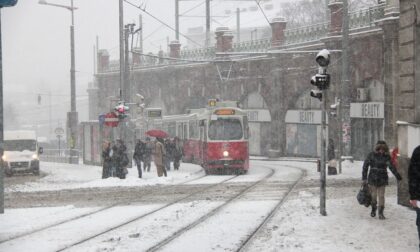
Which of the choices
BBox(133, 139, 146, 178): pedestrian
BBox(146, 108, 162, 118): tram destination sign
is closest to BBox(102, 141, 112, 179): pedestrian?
BBox(133, 139, 146, 178): pedestrian

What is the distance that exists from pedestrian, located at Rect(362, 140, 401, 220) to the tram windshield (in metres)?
14.5

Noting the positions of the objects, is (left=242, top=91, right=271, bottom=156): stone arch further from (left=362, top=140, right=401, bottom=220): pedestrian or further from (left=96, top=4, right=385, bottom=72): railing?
(left=362, top=140, right=401, bottom=220): pedestrian

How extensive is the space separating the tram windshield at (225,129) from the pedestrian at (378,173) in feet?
47.5

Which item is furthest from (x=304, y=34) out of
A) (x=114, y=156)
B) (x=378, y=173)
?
(x=378, y=173)

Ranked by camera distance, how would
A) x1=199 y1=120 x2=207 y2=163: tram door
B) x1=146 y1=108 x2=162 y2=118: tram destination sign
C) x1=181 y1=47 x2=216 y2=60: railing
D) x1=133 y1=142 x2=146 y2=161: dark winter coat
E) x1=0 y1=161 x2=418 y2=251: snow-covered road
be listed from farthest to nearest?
x1=181 y1=47 x2=216 y2=60: railing, x1=146 y1=108 x2=162 y2=118: tram destination sign, x1=199 y1=120 x2=207 y2=163: tram door, x1=133 y1=142 x2=146 y2=161: dark winter coat, x1=0 y1=161 x2=418 y2=251: snow-covered road

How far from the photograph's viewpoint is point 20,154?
106 ft

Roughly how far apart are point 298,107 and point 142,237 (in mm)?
33298

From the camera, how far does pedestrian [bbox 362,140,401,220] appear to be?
1302 centimetres

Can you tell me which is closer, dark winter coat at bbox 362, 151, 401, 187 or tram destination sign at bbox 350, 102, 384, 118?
dark winter coat at bbox 362, 151, 401, 187

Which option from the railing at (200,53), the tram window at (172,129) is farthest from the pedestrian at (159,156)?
the railing at (200,53)

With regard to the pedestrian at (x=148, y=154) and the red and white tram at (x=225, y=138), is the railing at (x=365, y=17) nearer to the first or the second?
the red and white tram at (x=225, y=138)

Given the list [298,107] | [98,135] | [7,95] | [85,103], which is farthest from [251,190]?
[85,103]

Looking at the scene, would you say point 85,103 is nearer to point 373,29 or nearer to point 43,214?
point 373,29

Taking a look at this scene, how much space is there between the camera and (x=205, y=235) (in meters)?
11.6
